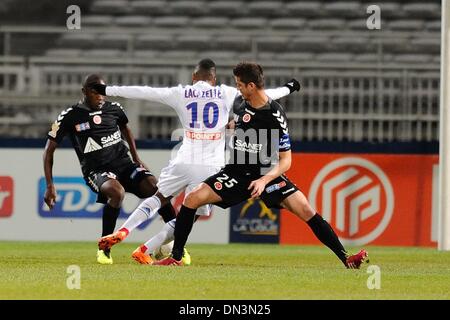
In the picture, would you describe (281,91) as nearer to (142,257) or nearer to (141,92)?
(141,92)

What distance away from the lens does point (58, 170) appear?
703 inches

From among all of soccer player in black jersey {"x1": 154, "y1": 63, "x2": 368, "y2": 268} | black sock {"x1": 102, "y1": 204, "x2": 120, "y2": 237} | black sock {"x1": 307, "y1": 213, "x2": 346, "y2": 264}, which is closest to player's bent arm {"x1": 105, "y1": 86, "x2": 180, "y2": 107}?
soccer player in black jersey {"x1": 154, "y1": 63, "x2": 368, "y2": 268}

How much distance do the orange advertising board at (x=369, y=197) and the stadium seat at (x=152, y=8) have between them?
27.0 feet

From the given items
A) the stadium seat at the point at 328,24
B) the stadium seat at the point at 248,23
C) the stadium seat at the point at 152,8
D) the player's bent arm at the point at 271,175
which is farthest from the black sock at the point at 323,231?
the stadium seat at the point at 152,8

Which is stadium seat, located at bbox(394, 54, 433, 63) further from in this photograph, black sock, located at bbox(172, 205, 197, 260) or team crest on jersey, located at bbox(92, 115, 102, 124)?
black sock, located at bbox(172, 205, 197, 260)

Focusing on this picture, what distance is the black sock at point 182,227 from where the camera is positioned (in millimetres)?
11508

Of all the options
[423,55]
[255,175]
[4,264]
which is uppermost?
[423,55]

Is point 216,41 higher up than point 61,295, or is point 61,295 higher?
point 216,41

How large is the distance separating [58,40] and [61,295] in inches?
620

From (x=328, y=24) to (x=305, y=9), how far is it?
896mm

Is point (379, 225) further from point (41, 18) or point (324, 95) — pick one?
point (41, 18)

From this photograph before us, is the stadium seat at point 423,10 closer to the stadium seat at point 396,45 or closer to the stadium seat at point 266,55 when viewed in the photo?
the stadium seat at point 396,45

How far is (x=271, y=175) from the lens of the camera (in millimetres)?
10930

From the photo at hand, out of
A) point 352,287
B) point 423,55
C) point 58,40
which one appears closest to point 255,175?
point 352,287
